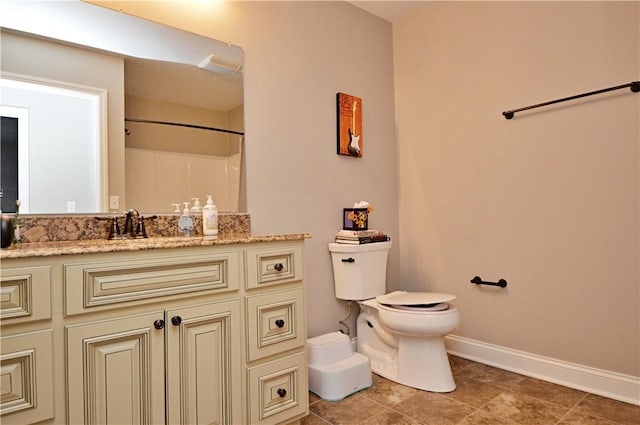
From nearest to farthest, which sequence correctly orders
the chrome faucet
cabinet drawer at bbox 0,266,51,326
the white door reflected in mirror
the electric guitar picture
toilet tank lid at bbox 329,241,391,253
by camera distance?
1. cabinet drawer at bbox 0,266,51,326
2. the white door reflected in mirror
3. the chrome faucet
4. toilet tank lid at bbox 329,241,391,253
5. the electric guitar picture

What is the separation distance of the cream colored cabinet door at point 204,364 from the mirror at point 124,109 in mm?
652

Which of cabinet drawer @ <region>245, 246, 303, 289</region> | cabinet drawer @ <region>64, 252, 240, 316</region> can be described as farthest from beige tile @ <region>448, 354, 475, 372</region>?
cabinet drawer @ <region>64, 252, 240, 316</region>

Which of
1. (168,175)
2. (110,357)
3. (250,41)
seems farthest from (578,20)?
(110,357)

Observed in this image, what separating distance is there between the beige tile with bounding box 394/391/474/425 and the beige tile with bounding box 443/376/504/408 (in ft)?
0.18

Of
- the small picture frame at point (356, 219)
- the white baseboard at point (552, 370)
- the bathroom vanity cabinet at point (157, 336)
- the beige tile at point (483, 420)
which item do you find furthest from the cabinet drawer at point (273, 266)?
the white baseboard at point (552, 370)

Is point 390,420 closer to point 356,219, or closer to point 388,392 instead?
point 388,392

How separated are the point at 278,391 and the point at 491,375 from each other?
1338 millimetres

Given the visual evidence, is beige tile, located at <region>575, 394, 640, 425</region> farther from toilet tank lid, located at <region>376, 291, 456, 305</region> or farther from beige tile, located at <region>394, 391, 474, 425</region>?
toilet tank lid, located at <region>376, 291, 456, 305</region>

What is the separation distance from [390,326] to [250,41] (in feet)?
5.70

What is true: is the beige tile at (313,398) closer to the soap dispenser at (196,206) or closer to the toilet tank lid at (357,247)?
the toilet tank lid at (357,247)

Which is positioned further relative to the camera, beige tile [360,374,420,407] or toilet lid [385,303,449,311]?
toilet lid [385,303,449,311]

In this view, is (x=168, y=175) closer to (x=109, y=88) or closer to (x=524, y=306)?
(x=109, y=88)

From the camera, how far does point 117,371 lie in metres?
1.23

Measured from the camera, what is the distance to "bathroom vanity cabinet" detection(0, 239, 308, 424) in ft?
3.59
